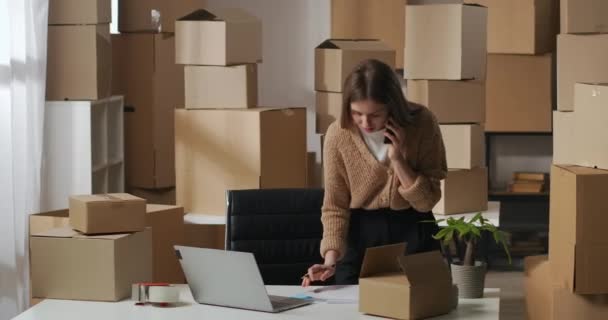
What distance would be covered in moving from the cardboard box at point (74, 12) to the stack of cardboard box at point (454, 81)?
140 centimetres

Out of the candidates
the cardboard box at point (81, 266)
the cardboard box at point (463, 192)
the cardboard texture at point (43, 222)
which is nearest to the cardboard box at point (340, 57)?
the cardboard box at point (463, 192)

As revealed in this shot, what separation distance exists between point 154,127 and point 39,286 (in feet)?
8.63

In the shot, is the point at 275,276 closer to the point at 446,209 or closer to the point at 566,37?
the point at 446,209

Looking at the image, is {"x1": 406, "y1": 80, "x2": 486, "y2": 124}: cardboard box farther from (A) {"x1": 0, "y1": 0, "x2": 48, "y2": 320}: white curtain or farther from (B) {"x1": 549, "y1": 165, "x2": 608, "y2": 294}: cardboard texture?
(A) {"x1": 0, "y1": 0, "x2": 48, "y2": 320}: white curtain

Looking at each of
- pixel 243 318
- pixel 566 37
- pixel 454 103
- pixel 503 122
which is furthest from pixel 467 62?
pixel 243 318

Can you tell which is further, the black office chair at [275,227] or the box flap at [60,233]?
the black office chair at [275,227]

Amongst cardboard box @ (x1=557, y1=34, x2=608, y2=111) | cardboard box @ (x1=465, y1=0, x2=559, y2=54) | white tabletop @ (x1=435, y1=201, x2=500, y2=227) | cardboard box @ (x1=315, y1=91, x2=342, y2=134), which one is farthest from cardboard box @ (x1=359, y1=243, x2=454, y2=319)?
cardboard box @ (x1=465, y1=0, x2=559, y2=54)

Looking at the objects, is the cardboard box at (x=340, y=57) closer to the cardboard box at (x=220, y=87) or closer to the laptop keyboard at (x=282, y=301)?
the cardboard box at (x=220, y=87)

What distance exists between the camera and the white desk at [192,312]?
102 inches

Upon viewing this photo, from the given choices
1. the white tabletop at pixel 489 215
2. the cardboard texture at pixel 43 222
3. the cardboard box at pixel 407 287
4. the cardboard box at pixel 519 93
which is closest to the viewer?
the cardboard box at pixel 407 287

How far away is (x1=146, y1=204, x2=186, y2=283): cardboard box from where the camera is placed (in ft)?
13.8

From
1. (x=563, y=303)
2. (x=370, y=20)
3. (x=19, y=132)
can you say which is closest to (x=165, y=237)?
(x=19, y=132)

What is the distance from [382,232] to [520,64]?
3351 mm

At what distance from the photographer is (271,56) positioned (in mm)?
6180
